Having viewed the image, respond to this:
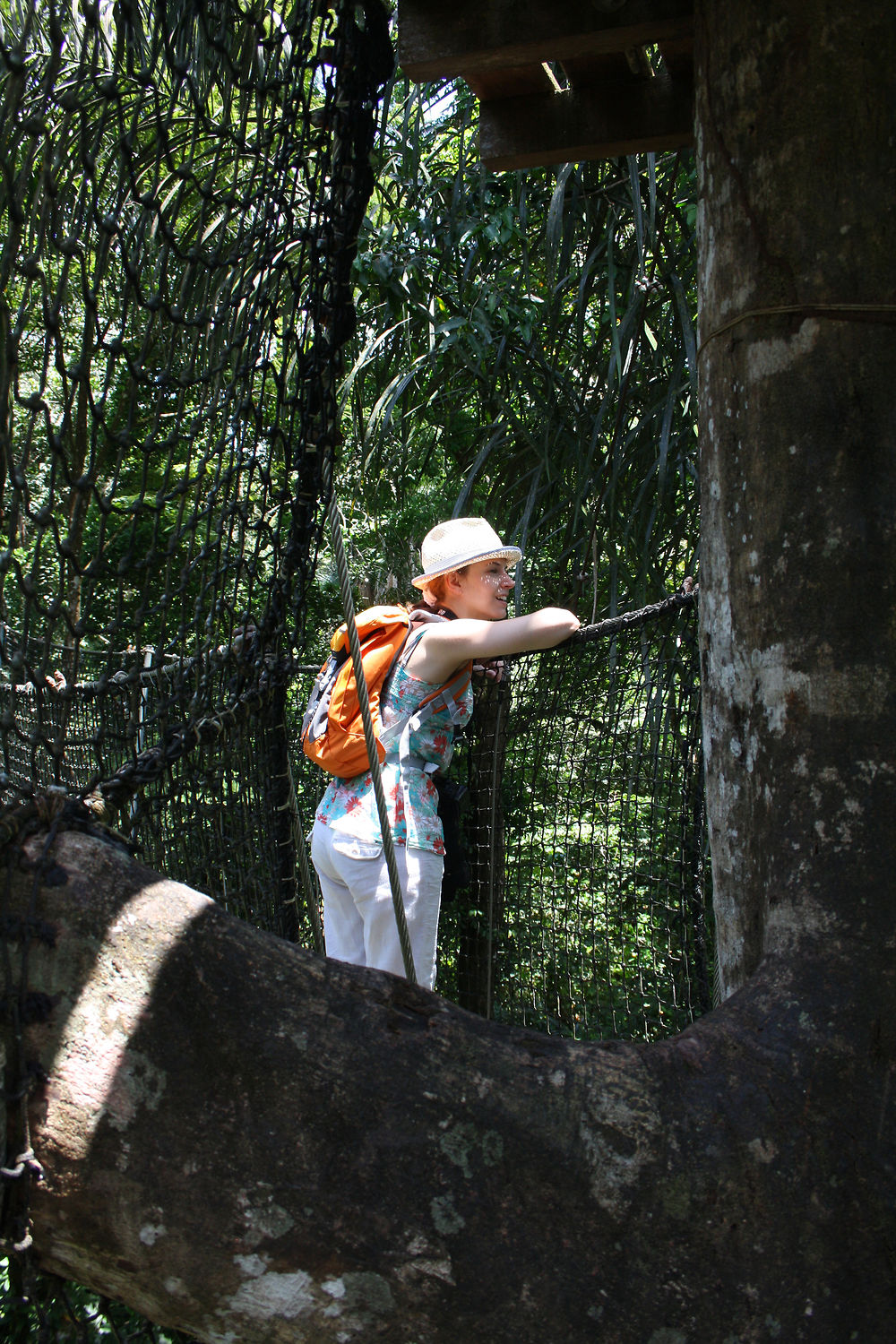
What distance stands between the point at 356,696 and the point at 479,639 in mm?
324

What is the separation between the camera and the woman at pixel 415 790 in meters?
2.26

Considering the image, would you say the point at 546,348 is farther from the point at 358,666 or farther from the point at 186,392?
the point at 358,666

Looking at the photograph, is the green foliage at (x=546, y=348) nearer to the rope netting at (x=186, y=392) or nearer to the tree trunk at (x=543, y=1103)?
the rope netting at (x=186, y=392)

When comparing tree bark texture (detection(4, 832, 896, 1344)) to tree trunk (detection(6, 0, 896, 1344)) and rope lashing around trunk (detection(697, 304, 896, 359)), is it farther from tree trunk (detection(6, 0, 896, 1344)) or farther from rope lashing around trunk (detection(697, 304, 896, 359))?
rope lashing around trunk (detection(697, 304, 896, 359))

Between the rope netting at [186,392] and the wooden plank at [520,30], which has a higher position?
the wooden plank at [520,30]

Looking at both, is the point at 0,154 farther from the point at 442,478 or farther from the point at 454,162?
the point at 442,478

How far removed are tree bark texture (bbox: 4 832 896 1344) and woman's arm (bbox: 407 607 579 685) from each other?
1.31m

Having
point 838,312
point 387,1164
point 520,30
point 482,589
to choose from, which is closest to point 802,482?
point 838,312

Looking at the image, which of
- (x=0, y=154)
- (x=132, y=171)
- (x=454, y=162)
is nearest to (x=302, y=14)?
(x=132, y=171)

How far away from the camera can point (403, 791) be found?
236 centimetres

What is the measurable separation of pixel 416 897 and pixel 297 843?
613mm

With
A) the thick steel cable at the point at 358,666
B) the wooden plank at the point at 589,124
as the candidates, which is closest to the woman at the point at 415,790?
the thick steel cable at the point at 358,666

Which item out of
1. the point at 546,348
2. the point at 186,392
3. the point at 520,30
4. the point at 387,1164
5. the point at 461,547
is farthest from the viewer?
the point at 546,348

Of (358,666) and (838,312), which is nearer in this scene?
(838,312)
